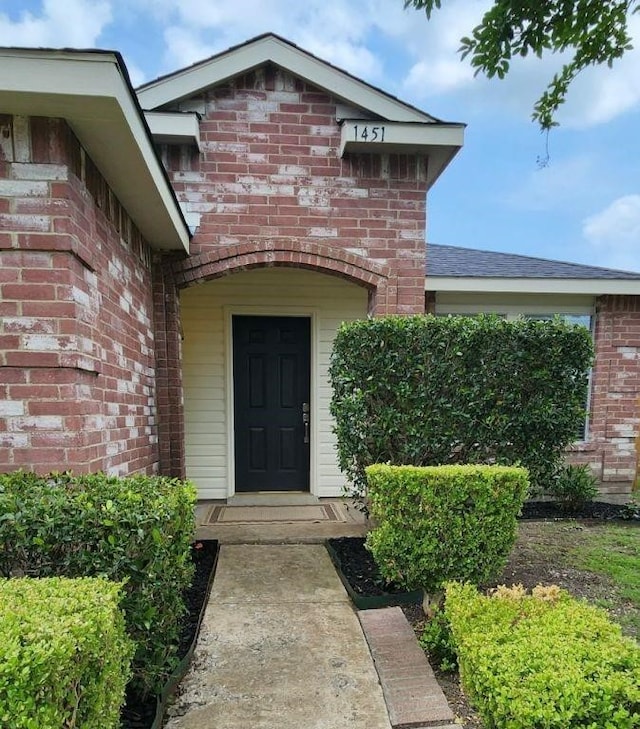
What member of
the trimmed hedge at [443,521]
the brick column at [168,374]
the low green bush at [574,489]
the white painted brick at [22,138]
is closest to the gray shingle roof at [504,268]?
the low green bush at [574,489]

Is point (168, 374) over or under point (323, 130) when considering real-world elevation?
under

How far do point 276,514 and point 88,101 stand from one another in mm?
3900

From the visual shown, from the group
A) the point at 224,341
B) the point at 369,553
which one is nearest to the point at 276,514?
the point at 369,553

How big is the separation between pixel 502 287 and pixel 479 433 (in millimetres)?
2417

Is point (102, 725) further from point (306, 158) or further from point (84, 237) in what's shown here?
point (306, 158)

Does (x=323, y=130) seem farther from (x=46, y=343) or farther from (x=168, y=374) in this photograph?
(x=46, y=343)

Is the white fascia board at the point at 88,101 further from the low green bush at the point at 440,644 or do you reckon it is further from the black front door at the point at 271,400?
the low green bush at the point at 440,644

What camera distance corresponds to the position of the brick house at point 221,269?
2.23m

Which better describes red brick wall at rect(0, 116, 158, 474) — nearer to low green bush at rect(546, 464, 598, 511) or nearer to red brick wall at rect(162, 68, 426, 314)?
red brick wall at rect(162, 68, 426, 314)

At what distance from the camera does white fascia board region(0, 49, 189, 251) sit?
76.7 inches

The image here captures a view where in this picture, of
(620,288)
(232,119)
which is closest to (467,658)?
(232,119)

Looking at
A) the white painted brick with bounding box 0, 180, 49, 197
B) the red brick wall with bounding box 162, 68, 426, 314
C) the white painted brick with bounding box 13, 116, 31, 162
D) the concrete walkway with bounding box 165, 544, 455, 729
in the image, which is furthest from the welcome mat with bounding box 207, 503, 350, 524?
the white painted brick with bounding box 13, 116, 31, 162

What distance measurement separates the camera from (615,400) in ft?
18.2

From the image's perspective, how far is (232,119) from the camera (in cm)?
414
